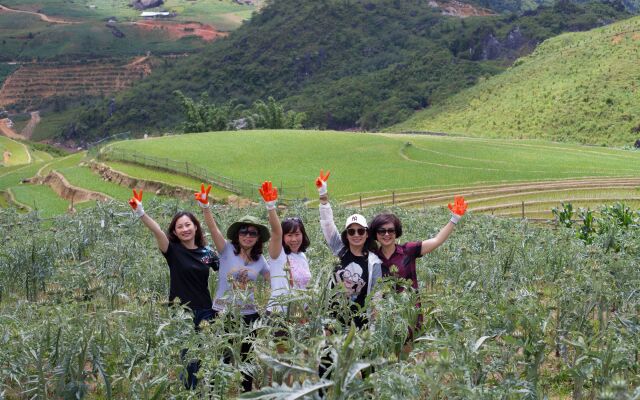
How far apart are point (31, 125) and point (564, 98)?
3959 inches

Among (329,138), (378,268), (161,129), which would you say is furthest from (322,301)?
(161,129)

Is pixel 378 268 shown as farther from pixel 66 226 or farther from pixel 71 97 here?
pixel 71 97

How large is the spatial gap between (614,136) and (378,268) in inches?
2310

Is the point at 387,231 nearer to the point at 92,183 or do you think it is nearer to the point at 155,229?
the point at 155,229

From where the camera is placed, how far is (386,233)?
6.45 m

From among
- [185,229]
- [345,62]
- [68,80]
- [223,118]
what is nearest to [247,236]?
[185,229]

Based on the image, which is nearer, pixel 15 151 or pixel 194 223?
pixel 194 223

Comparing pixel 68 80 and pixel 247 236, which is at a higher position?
pixel 68 80

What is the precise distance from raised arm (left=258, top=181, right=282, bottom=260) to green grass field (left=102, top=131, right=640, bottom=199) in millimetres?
28008

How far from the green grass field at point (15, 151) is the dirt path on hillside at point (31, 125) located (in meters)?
49.1

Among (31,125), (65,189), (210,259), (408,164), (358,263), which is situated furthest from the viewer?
(31,125)

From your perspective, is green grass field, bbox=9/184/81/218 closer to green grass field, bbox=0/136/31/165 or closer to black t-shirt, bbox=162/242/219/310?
green grass field, bbox=0/136/31/165

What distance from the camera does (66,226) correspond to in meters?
16.7

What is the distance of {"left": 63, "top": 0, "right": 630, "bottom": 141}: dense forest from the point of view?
10656 cm
